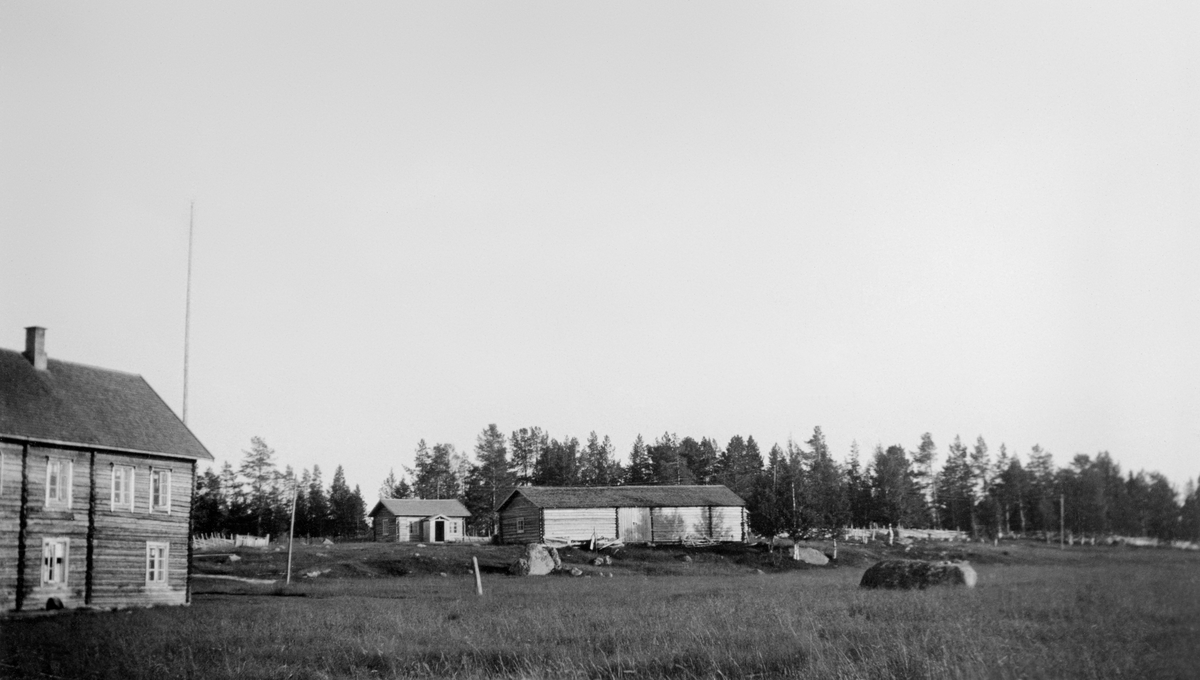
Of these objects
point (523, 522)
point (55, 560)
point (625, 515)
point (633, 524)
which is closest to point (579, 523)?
point (625, 515)

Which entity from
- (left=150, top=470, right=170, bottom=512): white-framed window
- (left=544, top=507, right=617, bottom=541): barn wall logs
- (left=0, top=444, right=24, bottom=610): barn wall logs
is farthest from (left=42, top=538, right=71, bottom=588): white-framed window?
(left=544, top=507, right=617, bottom=541): barn wall logs

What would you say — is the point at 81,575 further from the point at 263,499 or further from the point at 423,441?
the point at 423,441

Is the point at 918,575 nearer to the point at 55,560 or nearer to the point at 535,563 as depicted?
the point at 535,563

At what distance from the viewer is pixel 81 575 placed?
33000mm

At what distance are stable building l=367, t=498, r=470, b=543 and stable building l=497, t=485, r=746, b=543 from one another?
54.9ft

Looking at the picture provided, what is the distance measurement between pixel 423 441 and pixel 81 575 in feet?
310

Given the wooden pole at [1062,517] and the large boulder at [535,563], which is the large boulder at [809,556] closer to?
the large boulder at [535,563]

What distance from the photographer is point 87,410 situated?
3506cm

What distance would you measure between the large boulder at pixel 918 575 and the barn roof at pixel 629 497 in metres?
40.8

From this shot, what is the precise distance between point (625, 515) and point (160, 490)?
37735 millimetres

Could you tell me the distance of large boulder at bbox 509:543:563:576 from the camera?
49.5 m

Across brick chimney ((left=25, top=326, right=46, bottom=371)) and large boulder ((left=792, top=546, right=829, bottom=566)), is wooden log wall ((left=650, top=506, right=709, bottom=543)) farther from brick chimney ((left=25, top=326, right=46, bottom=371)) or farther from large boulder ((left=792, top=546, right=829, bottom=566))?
brick chimney ((left=25, top=326, right=46, bottom=371))

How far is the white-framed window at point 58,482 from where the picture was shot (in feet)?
106

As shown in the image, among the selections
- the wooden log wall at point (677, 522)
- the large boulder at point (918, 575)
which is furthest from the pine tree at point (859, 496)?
the large boulder at point (918, 575)
